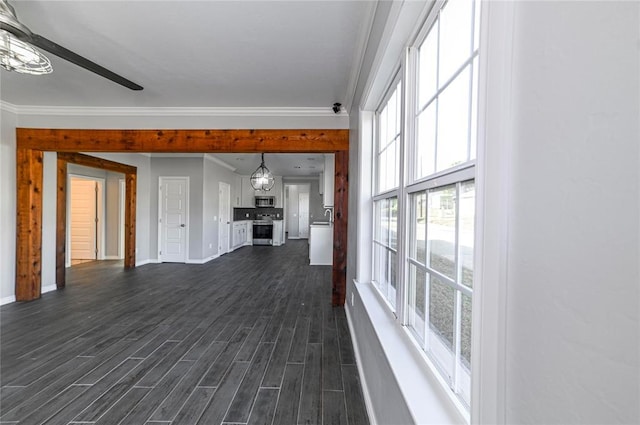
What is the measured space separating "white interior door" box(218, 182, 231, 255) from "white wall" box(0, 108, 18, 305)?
174 inches

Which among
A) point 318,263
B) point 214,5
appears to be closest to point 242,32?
point 214,5

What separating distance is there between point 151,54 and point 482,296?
3.32 metres

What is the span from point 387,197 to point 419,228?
714 millimetres

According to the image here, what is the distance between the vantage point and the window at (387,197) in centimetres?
190

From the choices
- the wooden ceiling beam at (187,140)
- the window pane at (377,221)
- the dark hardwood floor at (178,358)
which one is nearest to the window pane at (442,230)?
the window pane at (377,221)

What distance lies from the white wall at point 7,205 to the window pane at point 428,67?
529 cm

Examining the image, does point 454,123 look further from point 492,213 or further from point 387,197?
point 387,197

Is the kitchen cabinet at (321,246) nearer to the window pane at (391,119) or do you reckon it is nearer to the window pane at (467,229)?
the window pane at (391,119)

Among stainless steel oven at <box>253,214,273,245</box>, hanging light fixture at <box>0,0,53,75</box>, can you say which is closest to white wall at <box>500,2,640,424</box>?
hanging light fixture at <box>0,0,53,75</box>

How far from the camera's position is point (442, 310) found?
1.13m

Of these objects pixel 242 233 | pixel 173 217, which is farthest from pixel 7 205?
pixel 242 233

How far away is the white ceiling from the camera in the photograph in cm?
218

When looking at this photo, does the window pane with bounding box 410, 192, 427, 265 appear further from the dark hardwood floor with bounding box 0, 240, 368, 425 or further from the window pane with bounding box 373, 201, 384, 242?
the dark hardwood floor with bounding box 0, 240, 368, 425

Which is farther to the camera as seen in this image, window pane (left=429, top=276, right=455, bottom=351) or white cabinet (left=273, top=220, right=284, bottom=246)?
white cabinet (left=273, top=220, right=284, bottom=246)
